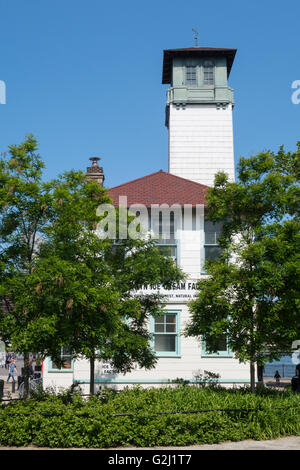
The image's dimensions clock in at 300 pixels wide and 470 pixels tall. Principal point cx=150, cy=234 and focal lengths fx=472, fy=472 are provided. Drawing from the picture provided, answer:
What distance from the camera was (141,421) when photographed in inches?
372

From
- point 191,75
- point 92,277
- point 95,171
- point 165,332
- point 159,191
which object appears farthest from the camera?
point 191,75

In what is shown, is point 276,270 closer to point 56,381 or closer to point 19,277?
point 19,277

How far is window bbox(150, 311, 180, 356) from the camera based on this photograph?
18328mm

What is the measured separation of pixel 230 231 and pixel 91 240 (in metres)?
4.05

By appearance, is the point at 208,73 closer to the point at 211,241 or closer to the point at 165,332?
the point at 211,241

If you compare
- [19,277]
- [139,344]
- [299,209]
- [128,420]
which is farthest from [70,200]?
[299,209]

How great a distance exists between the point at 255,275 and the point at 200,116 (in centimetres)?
2066

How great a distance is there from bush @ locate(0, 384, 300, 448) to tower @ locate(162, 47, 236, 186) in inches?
801

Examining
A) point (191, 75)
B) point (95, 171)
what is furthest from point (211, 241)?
point (191, 75)

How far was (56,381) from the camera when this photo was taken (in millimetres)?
18172

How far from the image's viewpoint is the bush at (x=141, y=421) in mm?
9195

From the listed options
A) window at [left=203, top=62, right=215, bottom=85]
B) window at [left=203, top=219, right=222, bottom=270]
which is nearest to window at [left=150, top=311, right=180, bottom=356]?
window at [left=203, top=219, right=222, bottom=270]
